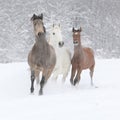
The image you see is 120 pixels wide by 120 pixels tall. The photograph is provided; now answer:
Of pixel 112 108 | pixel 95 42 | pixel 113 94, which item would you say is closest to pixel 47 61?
pixel 113 94

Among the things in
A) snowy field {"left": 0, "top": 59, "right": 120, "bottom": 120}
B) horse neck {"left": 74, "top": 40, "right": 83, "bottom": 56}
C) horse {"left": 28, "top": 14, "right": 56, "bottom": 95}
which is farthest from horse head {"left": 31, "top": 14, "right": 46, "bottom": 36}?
horse neck {"left": 74, "top": 40, "right": 83, "bottom": 56}

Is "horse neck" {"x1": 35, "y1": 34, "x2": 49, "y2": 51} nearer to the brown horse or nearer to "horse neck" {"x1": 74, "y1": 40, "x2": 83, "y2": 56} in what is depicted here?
the brown horse

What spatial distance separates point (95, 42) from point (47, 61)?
4216 cm

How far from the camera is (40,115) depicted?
23.4 feet

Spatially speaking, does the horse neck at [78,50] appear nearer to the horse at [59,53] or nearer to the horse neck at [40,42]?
the horse at [59,53]

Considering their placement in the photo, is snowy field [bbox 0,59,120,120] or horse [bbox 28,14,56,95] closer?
snowy field [bbox 0,59,120,120]

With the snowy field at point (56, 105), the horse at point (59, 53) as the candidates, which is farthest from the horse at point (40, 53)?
the horse at point (59, 53)

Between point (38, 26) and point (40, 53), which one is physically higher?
point (38, 26)

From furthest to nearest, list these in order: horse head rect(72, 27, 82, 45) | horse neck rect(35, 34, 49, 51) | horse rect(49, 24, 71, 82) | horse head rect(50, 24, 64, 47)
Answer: horse rect(49, 24, 71, 82), horse head rect(50, 24, 64, 47), horse head rect(72, 27, 82, 45), horse neck rect(35, 34, 49, 51)

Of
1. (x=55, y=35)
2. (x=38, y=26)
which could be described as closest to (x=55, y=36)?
(x=55, y=35)

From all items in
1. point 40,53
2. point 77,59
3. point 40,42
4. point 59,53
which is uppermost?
point 40,42

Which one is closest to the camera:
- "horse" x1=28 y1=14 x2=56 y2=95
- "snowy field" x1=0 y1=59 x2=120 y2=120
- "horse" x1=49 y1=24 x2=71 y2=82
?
"snowy field" x1=0 y1=59 x2=120 y2=120

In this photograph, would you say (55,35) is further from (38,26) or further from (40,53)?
(38,26)

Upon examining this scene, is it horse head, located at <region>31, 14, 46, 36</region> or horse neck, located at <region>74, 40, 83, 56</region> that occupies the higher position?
horse head, located at <region>31, 14, 46, 36</region>
